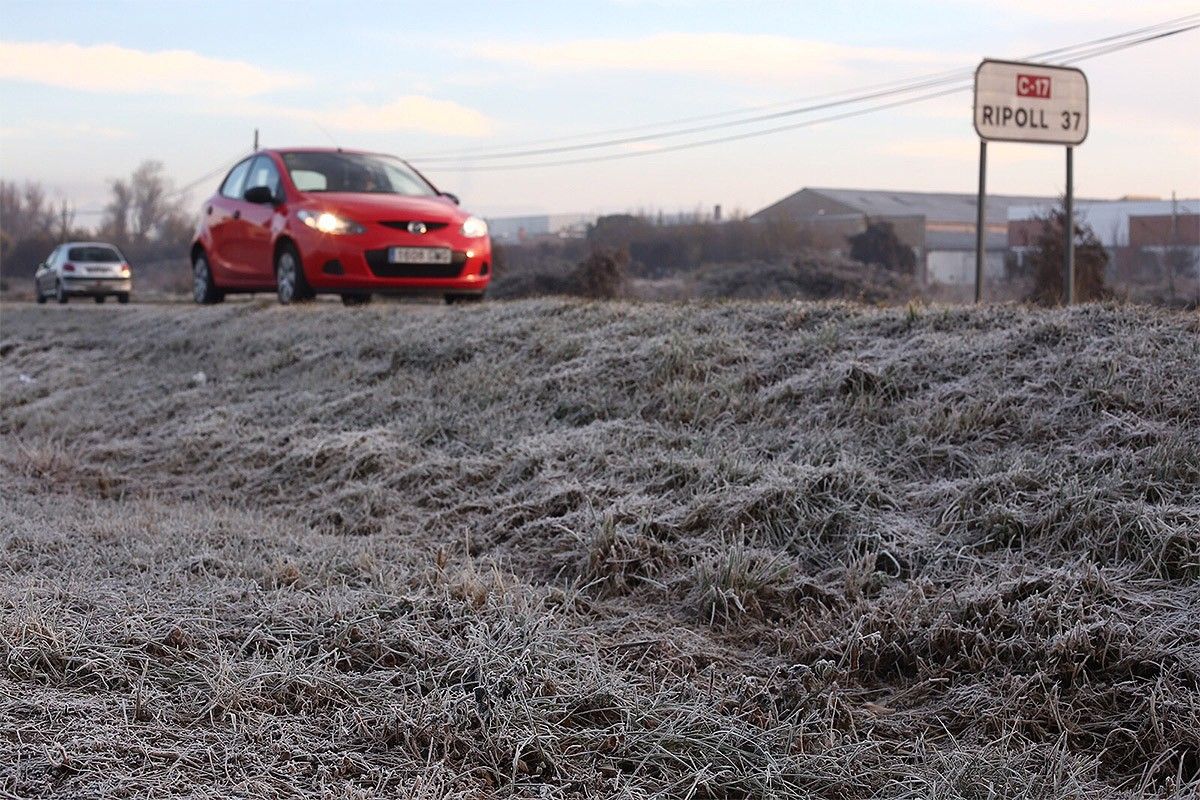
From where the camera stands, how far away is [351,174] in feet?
37.9

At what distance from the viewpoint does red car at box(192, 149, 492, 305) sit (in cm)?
1041

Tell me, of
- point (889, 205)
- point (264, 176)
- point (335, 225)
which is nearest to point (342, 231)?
point (335, 225)

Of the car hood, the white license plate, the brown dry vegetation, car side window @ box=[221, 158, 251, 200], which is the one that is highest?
car side window @ box=[221, 158, 251, 200]

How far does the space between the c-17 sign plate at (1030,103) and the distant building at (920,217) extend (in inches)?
1654

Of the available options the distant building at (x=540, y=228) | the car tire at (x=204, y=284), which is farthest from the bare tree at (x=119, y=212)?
the car tire at (x=204, y=284)

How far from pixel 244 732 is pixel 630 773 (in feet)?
3.13

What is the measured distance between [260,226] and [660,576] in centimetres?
797

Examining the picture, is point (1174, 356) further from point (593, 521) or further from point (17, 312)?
point (17, 312)

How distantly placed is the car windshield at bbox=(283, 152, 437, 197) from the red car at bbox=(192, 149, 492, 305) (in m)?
0.01

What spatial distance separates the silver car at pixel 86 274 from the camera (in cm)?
2634

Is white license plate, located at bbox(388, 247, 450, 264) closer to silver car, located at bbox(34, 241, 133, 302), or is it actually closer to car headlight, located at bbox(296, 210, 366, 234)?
car headlight, located at bbox(296, 210, 366, 234)

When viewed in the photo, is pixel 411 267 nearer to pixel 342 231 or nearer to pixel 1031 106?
pixel 342 231

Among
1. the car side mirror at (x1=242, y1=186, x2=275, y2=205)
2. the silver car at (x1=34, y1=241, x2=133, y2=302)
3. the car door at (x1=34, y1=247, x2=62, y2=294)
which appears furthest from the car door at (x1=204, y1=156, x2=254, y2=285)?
the car door at (x1=34, y1=247, x2=62, y2=294)

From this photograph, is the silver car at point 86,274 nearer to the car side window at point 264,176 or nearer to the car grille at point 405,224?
the car side window at point 264,176
